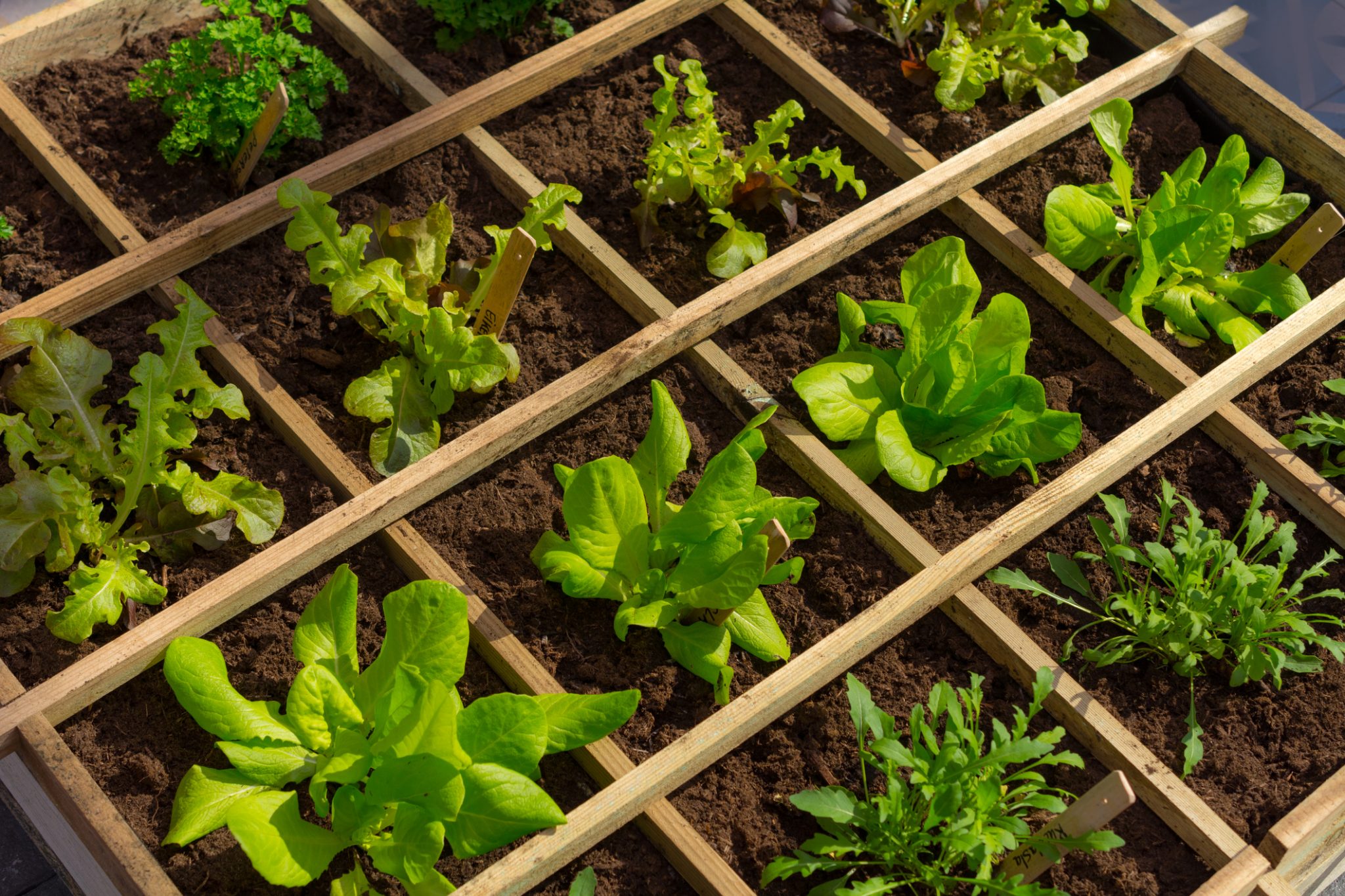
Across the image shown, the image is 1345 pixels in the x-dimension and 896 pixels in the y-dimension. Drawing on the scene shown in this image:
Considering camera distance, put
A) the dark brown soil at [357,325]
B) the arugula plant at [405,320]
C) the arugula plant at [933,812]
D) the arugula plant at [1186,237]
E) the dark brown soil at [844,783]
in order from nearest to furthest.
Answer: the arugula plant at [933,812], the dark brown soil at [844,783], the arugula plant at [405,320], the dark brown soil at [357,325], the arugula plant at [1186,237]

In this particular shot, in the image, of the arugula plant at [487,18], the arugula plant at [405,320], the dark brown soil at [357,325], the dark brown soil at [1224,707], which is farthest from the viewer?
the arugula plant at [487,18]

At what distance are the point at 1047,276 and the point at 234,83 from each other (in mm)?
1952

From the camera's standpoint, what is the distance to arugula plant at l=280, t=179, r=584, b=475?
2691 mm

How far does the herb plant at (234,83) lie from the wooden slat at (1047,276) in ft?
3.76

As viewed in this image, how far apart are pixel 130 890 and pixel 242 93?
5.67 feet

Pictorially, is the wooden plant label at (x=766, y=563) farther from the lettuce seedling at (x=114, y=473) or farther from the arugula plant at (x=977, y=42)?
the arugula plant at (x=977, y=42)

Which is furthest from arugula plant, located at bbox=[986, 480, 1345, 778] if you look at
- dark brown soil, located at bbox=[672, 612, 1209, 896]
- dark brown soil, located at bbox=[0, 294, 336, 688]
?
dark brown soil, located at bbox=[0, 294, 336, 688]

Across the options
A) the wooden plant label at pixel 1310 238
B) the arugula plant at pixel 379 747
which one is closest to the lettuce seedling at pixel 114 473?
the arugula plant at pixel 379 747

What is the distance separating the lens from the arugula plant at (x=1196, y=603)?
8.39 feet

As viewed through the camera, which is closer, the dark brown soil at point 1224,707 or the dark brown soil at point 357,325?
the dark brown soil at point 1224,707

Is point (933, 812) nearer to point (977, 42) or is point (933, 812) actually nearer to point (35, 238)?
point (977, 42)

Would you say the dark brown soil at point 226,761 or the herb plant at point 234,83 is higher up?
the herb plant at point 234,83

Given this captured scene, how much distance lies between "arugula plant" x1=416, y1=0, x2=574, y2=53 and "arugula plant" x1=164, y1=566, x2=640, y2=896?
1.67 metres

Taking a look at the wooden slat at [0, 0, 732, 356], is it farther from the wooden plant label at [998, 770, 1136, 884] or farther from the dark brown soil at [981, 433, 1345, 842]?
the wooden plant label at [998, 770, 1136, 884]
